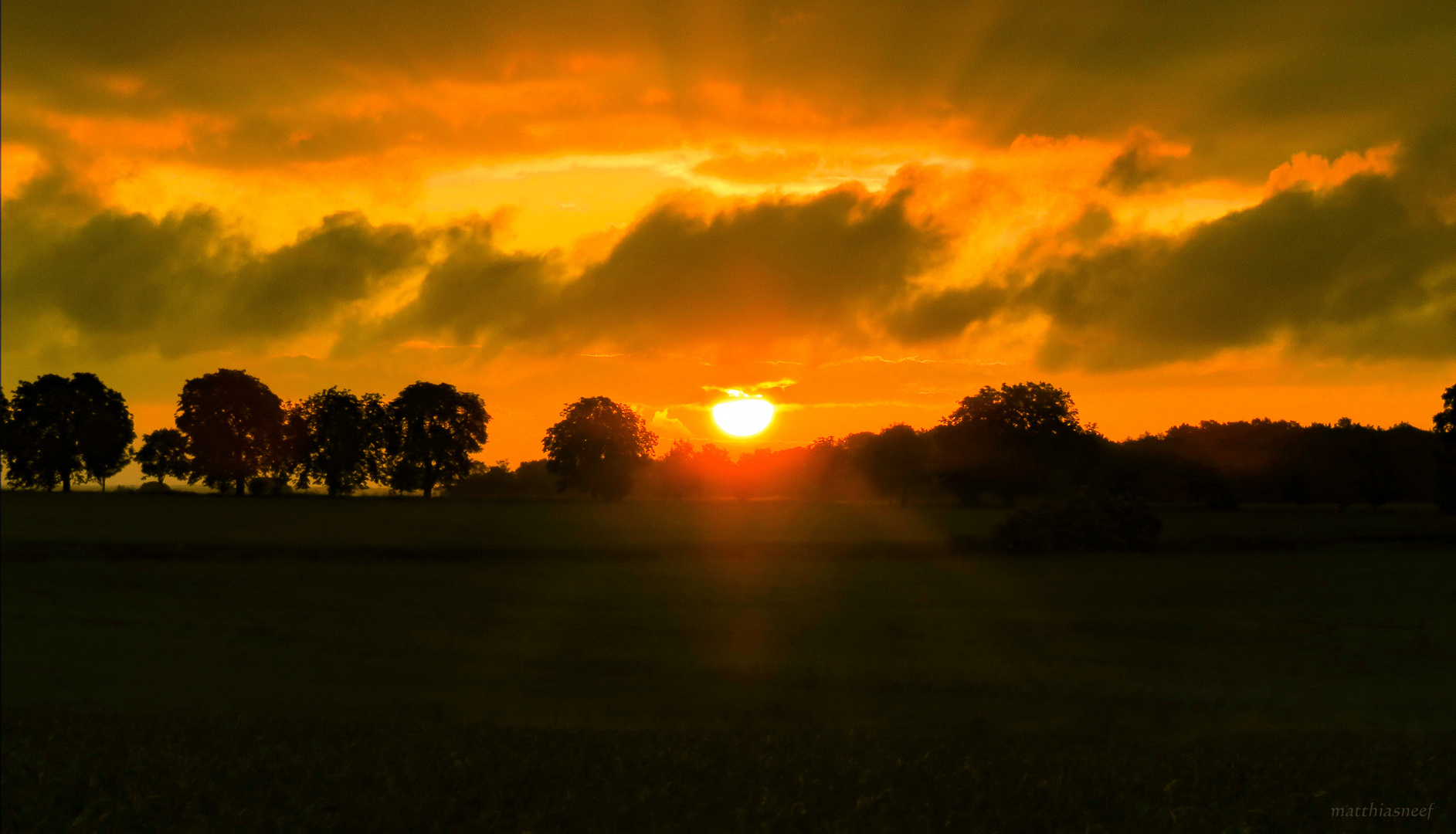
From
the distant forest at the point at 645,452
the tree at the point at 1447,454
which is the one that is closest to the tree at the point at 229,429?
the distant forest at the point at 645,452

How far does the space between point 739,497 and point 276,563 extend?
3560 inches

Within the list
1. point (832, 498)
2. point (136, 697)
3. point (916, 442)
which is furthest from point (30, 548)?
point (832, 498)

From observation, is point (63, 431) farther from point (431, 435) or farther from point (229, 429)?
point (431, 435)

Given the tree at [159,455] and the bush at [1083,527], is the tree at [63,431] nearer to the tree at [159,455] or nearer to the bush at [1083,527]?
the tree at [159,455]

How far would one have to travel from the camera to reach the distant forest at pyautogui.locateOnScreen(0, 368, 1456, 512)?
245 ft

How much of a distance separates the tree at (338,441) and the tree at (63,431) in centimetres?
1649

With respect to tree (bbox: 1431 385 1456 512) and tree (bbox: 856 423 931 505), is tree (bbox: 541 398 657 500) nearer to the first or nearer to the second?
tree (bbox: 856 423 931 505)

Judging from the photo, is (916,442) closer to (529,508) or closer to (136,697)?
(529,508)

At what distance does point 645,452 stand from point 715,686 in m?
102

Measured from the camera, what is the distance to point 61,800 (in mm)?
8133

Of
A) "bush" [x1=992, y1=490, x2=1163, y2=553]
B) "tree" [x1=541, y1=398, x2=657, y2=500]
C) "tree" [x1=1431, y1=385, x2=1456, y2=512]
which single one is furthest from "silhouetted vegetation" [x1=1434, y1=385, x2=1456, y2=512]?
"tree" [x1=541, y1=398, x2=657, y2=500]

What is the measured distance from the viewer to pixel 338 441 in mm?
101688

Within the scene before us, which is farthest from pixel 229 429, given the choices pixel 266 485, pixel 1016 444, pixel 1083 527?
pixel 1083 527

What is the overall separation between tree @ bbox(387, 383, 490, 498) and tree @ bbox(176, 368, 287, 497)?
40.3 ft
